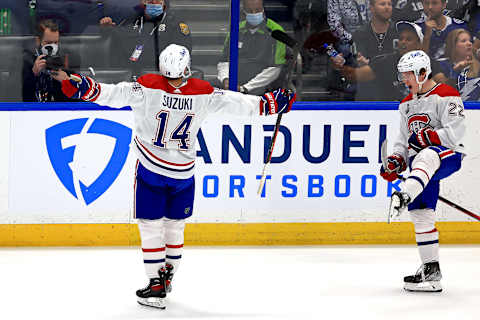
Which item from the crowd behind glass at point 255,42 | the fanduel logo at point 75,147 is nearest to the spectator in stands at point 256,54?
the crowd behind glass at point 255,42

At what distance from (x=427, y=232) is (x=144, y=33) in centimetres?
223

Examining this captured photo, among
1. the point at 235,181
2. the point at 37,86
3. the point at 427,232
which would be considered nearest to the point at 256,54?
the point at 235,181

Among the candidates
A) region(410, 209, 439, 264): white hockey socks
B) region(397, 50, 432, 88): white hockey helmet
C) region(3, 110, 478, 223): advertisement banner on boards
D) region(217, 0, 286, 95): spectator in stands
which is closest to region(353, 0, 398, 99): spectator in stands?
region(3, 110, 478, 223): advertisement banner on boards

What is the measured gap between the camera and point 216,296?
445 centimetres

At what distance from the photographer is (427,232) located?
4574 millimetres

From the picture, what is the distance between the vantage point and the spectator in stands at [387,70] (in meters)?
5.71

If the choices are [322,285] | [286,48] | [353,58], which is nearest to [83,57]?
[286,48]

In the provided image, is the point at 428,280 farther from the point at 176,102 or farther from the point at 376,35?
the point at 376,35

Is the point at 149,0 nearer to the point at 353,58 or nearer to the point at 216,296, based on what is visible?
the point at 353,58

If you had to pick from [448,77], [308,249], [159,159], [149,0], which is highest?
[149,0]

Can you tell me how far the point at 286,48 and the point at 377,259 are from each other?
59.6 inches

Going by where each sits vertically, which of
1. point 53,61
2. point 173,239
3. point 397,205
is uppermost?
point 53,61

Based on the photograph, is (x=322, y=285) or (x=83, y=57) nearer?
(x=322, y=285)

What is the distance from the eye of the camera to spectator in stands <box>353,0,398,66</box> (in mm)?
5688
